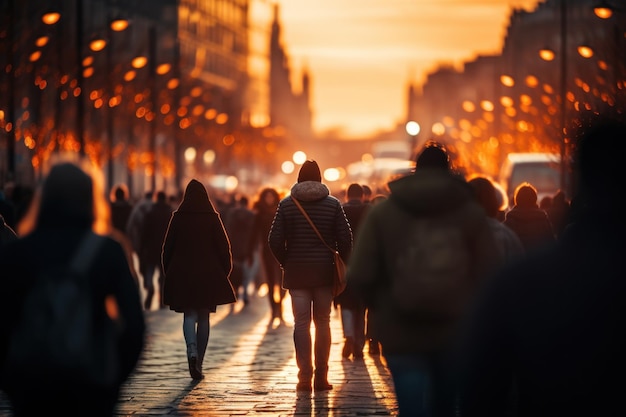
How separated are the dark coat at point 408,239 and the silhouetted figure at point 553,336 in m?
2.51

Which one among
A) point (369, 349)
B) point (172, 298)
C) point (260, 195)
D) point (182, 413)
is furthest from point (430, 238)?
point (260, 195)

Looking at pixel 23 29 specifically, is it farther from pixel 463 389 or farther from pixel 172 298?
pixel 463 389

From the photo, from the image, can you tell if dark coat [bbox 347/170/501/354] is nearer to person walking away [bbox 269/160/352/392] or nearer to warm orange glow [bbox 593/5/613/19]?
person walking away [bbox 269/160/352/392]

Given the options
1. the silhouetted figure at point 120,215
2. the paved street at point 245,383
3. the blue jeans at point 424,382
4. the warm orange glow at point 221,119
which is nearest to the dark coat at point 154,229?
the paved street at point 245,383

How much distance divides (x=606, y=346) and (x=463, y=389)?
421mm

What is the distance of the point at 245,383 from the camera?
1506cm

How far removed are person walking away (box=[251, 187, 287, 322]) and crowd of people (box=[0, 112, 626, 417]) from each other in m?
7.89

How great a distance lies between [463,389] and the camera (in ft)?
16.2

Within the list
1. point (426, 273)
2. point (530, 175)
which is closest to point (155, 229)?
point (530, 175)

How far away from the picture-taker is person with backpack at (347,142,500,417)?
7562 mm

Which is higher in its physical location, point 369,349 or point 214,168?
point 214,168

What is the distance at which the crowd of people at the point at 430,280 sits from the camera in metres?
4.90

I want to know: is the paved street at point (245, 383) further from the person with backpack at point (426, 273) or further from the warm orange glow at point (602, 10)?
the warm orange glow at point (602, 10)

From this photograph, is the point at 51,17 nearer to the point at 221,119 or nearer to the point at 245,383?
the point at 245,383
